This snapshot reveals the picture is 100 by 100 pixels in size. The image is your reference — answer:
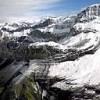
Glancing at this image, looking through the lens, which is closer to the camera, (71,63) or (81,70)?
(81,70)

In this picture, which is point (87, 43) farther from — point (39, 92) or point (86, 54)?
point (39, 92)

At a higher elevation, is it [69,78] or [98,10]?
[98,10]

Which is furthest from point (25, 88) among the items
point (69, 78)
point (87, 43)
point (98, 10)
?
point (98, 10)

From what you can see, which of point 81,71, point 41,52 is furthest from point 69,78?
point 41,52

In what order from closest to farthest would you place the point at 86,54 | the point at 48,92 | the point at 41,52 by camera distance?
the point at 48,92 → the point at 86,54 → the point at 41,52

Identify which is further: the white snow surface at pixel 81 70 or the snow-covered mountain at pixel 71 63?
the white snow surface at pixel 81 70

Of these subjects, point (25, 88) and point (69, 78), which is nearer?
point (25, 88)

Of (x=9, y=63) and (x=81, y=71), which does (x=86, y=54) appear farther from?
(x=9, y=63)

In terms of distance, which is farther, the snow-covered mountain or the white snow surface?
the white snow surface

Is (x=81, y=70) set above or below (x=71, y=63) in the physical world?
below

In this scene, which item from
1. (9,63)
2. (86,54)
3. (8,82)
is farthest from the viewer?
(86,54)
